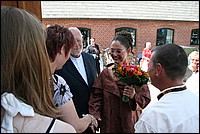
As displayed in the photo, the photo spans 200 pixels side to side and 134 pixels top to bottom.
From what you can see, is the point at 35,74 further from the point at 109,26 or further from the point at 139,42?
the point at 139,42

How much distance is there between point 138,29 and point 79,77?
9455 mm

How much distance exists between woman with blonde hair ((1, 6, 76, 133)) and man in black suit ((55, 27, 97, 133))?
33.3 inches

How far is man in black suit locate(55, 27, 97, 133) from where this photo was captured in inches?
59.7

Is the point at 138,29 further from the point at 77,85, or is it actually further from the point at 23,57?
the point at 23,57

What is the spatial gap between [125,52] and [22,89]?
48.1 inches

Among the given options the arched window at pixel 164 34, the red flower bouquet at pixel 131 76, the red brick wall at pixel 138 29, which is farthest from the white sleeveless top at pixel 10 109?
the arched window at pixel 164 34

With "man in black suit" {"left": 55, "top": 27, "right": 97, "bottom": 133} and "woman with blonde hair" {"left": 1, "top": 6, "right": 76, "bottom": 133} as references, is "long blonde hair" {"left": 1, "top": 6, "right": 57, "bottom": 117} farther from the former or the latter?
"man in black suit" {"left": 55, "top": 27, "right": 97, "bottom": 133}

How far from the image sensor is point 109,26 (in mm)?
9789

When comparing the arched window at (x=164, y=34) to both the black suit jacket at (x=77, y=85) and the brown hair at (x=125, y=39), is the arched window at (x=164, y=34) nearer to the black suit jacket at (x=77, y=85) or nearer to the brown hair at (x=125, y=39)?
the brown hair at (x=125, y=39)

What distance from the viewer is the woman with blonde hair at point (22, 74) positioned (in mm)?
586

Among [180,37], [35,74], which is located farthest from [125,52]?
[180,37]

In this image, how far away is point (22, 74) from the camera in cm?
63

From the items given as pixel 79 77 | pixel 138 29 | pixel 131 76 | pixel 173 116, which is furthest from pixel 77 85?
pixel 138 29

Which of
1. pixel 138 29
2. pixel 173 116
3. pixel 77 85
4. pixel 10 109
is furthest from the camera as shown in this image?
pixel 138 29
